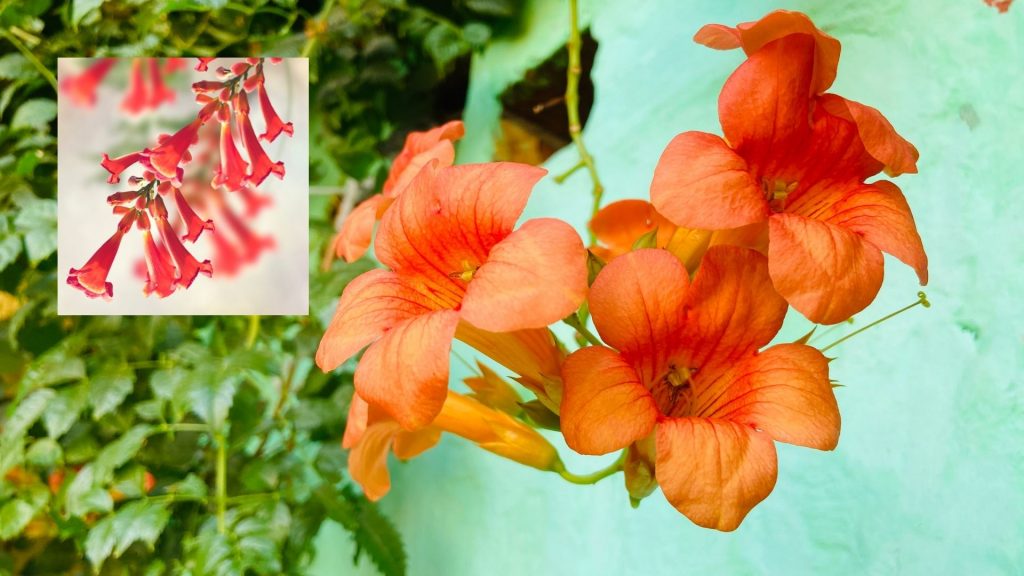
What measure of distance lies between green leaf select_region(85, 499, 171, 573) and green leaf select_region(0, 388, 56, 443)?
176 millimetres

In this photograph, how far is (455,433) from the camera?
673 mm

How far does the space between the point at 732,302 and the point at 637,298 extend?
0.07 metres

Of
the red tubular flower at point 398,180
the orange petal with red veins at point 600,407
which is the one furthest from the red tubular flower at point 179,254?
the orange petal with red veins at point 600,407

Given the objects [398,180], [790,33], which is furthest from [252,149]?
[790,33]

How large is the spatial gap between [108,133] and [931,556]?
948 mm

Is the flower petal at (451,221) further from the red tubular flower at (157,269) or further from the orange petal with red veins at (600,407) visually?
the red tubular flower at (157,269)

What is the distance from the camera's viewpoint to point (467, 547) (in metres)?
1.09

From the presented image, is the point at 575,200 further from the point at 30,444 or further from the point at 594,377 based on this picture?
the point at 30,444

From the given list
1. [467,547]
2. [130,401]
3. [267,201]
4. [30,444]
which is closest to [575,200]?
[267,201]

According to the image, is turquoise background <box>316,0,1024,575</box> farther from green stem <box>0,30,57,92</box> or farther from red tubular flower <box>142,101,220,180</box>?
green stem <box>0,30,57,92</box>

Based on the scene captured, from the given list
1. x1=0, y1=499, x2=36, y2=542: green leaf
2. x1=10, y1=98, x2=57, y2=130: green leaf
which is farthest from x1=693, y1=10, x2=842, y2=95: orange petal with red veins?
x1=0, y1=499, x2=36, y2=542: green leaf

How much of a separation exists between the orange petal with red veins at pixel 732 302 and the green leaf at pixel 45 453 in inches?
38.2

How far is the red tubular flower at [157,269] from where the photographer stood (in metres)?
0.88

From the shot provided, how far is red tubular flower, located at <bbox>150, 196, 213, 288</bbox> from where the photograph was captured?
2.88ft
